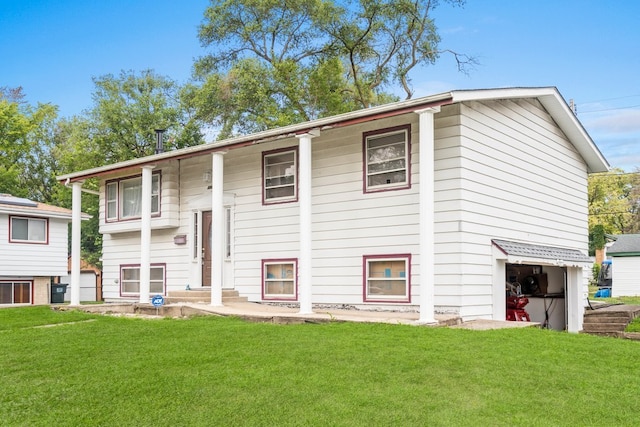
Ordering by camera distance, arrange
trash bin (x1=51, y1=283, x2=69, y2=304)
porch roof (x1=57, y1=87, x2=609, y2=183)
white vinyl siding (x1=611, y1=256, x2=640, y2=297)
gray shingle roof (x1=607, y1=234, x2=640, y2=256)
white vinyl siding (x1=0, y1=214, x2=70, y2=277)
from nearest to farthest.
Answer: porch roof (x1=57, y1=87, x2=609, y2=183) < white vinyl siding (x1=0, y1=214, x2=70, y2=277) < trash bin (x1=51, y1=283, x2=69, y2=304) < gray shingle roof (x1=607, y1=234, x2=640, y2=256) < white vinyl siding (x1=611, y1=256, x2=640, y2=297)

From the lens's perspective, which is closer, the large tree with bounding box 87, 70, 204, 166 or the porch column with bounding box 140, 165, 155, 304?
Answer: the porch column with bounding box 140, 165, 155, 304

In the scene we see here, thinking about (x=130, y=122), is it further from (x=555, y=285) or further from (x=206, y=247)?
(x=555, y=285)

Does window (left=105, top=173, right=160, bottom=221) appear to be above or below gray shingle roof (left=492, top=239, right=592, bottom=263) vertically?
above

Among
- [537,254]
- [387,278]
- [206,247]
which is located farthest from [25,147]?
[537,254]

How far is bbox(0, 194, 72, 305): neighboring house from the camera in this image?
72.9ft

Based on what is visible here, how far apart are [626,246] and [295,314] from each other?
2523 centimetres

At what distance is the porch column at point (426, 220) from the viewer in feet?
34.5

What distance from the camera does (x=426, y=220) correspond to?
10633mm

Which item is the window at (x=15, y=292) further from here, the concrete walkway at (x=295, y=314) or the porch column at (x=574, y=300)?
the porch column at (x=574, y=300)

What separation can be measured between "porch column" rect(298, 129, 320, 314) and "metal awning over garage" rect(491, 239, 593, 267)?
350 cm

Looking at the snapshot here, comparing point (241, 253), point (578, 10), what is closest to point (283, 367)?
point (241, 253)

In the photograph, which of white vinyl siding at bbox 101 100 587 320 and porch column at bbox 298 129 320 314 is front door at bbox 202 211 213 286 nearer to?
white vinyl siding at bbox 101 100 587 320

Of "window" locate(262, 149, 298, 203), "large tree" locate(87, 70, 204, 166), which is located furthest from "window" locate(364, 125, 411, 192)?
"large tree" locate(87, 70, 204, 166)

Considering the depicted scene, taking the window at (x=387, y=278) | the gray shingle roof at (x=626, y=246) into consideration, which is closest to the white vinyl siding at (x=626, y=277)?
the gray shingle roof at (x=626, y=246)
